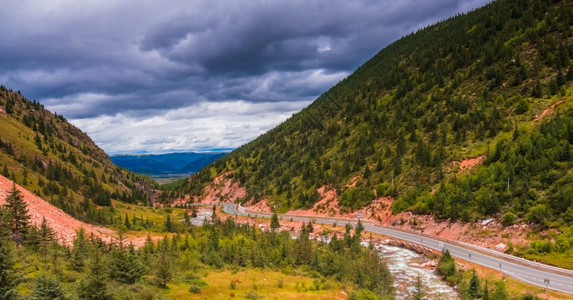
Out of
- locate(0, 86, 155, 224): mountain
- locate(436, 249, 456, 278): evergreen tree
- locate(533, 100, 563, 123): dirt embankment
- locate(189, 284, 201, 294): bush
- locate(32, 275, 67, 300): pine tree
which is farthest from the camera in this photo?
locate(0, 86, 155, 224): mountain

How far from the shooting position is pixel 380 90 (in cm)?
14162

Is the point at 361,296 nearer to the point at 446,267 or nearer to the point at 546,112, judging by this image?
the point at 446,267

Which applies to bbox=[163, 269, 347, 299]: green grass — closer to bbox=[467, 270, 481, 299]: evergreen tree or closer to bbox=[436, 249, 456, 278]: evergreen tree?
bbox=[467, 270, 481, 299]: evergreen tree

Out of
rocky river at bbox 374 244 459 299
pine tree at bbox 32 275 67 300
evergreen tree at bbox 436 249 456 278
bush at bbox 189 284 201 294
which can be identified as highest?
pine tree at bbox 32 275 67 300

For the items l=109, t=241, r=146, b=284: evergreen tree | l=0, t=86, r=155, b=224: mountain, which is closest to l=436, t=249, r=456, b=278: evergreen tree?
l=109, t=241, r=146, b=284: evergreen tree

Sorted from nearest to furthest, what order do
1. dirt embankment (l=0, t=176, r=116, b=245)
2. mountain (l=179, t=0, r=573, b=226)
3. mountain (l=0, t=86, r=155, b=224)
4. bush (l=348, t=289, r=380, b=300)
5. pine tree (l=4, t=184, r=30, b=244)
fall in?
bush (l=348, t=289, r=380, b=300) < pine tree (l=4, t=184, r=30, b=244) < dirt embankment (l=0, t=176, r=116, b=245) < mountain (l=179, t=0, r=573, b=226) < mountain (l=0, t=86, r=155, b=224)

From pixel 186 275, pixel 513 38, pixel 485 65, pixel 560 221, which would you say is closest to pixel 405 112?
pixel 485 65

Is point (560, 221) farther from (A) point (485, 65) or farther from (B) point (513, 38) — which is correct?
(B) point (513, 38)

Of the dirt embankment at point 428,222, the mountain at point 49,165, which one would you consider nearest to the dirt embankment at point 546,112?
the dirt embankment at point 428,222

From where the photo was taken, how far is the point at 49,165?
375 feet

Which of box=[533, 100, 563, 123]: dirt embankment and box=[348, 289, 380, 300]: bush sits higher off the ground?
box=[533, 100, 563, 123]: dirt embankment

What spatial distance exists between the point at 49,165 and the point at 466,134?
140 m

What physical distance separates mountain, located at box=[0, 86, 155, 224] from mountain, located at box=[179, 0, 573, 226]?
201ft

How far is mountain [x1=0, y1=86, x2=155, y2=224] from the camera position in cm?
9019
